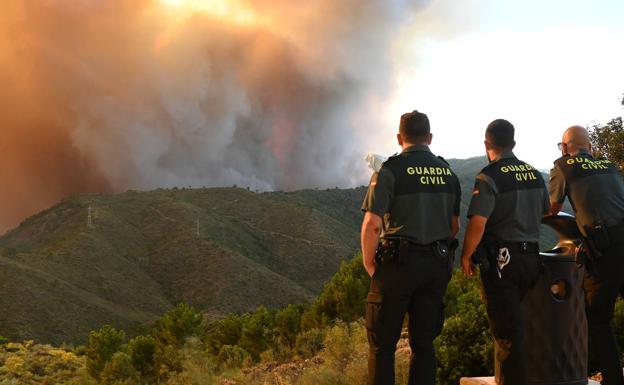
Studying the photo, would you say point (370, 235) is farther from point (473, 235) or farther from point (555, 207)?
point (555, 207)

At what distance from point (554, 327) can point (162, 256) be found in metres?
58.8

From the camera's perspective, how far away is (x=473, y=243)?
4863mm

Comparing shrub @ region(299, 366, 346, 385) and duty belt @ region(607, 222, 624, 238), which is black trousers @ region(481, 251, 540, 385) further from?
shrub @ region(299, 366, 346, 385)

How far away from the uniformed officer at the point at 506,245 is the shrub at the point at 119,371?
53.9 feet

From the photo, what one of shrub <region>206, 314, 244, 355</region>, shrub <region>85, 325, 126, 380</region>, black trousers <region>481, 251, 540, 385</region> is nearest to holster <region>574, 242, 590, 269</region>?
black trousers <region>481, 251, 540, 385</region>

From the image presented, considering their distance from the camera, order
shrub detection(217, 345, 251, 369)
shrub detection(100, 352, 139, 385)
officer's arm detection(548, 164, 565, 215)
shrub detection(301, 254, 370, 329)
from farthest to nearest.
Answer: shrub detection(100, 352, 139, 385), shrub detection(301, 254, 370, 329), shrub detection(217, 345, 251, 369), officer's arm detection(548, 164, 565, 215)

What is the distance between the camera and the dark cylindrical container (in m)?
5.14

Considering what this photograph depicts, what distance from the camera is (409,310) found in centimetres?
471

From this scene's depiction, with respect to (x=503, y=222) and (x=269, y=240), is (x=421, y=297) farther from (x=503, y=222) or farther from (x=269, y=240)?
(x=269, y=240)

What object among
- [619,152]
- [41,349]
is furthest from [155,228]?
[619,152]

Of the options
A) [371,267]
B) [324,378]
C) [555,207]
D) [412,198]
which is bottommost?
[324,378]

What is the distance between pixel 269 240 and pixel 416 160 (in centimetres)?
6566

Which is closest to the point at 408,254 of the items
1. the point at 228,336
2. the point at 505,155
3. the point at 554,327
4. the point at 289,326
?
the point at 505,155

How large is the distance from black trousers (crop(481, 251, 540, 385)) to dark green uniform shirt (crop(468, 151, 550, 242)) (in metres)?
0.19
